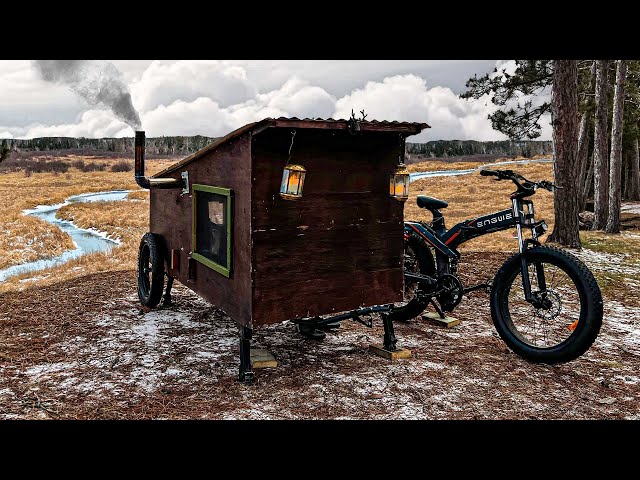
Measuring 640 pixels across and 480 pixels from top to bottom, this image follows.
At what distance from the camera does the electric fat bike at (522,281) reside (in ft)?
15.3

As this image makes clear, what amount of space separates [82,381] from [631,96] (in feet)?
75.1

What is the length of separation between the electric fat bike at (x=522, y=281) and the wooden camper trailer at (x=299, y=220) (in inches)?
28.9

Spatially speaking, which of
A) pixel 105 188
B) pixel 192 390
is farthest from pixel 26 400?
pixel 105 188

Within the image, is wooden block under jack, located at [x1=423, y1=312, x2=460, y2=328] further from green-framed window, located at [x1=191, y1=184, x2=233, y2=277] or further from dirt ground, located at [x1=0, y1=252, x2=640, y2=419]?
green-framed window, located at [x1=191, y1=184, x2=233, y2=277]

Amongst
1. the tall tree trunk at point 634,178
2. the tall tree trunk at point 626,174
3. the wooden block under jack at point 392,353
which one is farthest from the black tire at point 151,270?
the tall tree trunk at point 626,174

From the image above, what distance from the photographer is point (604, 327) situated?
20.6 feet

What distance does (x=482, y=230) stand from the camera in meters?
5.69

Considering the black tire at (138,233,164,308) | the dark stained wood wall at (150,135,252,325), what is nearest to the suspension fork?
the dark stained wood wall at (150,135,252,325)

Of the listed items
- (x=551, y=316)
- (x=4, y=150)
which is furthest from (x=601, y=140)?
(x=4, y=150)

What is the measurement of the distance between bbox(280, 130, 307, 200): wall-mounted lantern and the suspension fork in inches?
88.7

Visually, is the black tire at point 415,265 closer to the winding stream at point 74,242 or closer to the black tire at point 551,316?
the black tire at point 551,316

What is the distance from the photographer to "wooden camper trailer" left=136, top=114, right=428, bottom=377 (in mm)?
4332

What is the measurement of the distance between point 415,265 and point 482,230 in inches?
42.4
